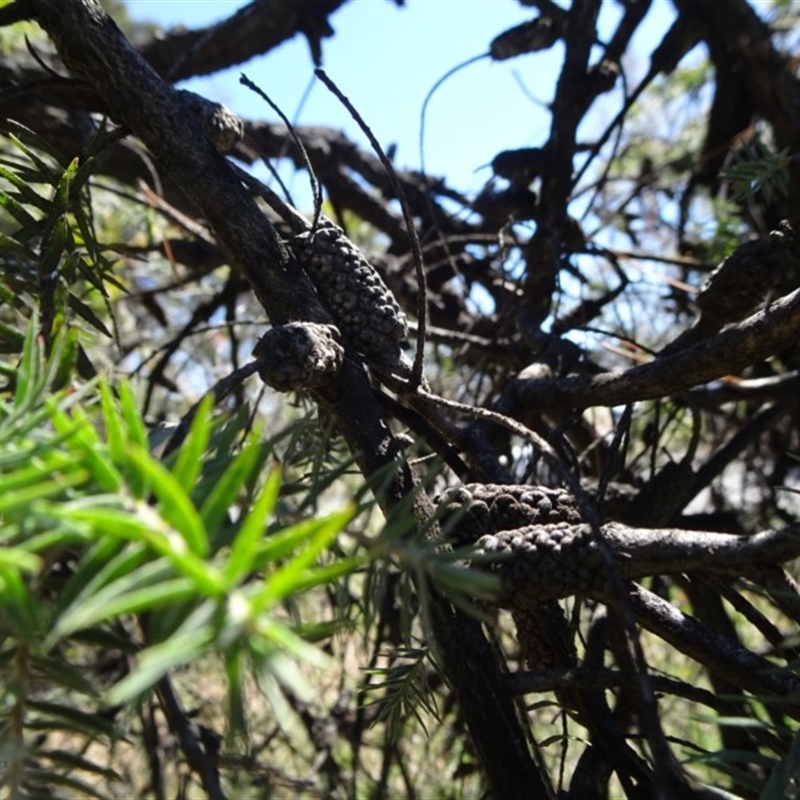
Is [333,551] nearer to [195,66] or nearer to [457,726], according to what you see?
[457,726]

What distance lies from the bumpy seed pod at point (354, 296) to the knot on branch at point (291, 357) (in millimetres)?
105

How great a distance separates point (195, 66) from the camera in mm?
1400

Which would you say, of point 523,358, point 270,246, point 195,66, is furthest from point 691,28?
point 270,246

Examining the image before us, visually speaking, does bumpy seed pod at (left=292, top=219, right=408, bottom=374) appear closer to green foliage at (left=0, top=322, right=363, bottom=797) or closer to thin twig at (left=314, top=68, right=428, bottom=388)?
thin twig at (left=314, top=68, right=428, bottom=388)

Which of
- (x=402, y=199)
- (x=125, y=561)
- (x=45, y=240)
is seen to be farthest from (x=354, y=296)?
(x=125, y=561)

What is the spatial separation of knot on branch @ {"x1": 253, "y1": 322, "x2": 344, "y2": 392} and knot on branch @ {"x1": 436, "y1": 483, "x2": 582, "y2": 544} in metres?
0.10

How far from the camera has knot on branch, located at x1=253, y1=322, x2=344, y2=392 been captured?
0.45 m

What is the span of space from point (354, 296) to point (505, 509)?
163 millimetres

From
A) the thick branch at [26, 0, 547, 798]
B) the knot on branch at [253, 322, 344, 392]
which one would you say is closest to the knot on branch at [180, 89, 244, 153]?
the thick branch at [26, 0, 547, 798]

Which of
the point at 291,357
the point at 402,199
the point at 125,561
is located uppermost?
the point at 402,199

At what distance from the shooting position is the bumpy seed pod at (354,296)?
1.88 ft

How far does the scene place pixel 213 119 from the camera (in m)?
0.60

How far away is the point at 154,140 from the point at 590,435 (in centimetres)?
67

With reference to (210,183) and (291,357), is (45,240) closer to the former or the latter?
(210,183)
